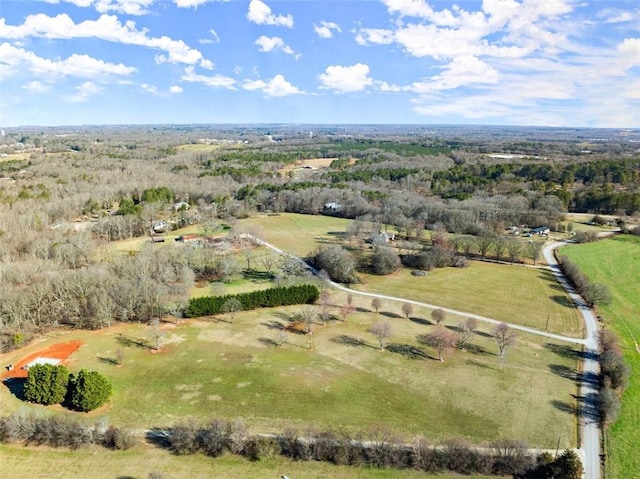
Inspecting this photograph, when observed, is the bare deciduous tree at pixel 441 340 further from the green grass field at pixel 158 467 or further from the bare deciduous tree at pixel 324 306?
the green grass field at pixel 158 467

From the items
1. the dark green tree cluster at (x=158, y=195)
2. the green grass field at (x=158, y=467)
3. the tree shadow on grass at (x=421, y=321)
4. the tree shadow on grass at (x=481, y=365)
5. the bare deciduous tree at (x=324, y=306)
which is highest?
the dark green tree cluster at (x=158, y=195)

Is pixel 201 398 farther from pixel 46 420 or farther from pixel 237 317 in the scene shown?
pixel 237 317

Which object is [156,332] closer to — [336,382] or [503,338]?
[336,382]

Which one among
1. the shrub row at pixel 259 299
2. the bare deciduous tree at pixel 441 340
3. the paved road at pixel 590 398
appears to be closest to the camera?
the paved road at pixel 590 398

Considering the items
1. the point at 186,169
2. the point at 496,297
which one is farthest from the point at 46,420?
the point at 186,169

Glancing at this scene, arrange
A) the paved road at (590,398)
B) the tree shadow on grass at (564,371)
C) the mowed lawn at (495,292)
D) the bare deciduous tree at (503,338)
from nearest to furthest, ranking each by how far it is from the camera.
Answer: the paved road at (590,398) → the tree shadow on grass at (564,371) → the bare deciduous tree at (503,338) → the mowed lawn at (495,292)

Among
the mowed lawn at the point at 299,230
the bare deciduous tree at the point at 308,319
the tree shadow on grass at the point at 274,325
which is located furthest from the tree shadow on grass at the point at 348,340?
the mowed lawn at the point at 299,230

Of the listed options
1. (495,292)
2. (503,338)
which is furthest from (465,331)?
(495,292)
